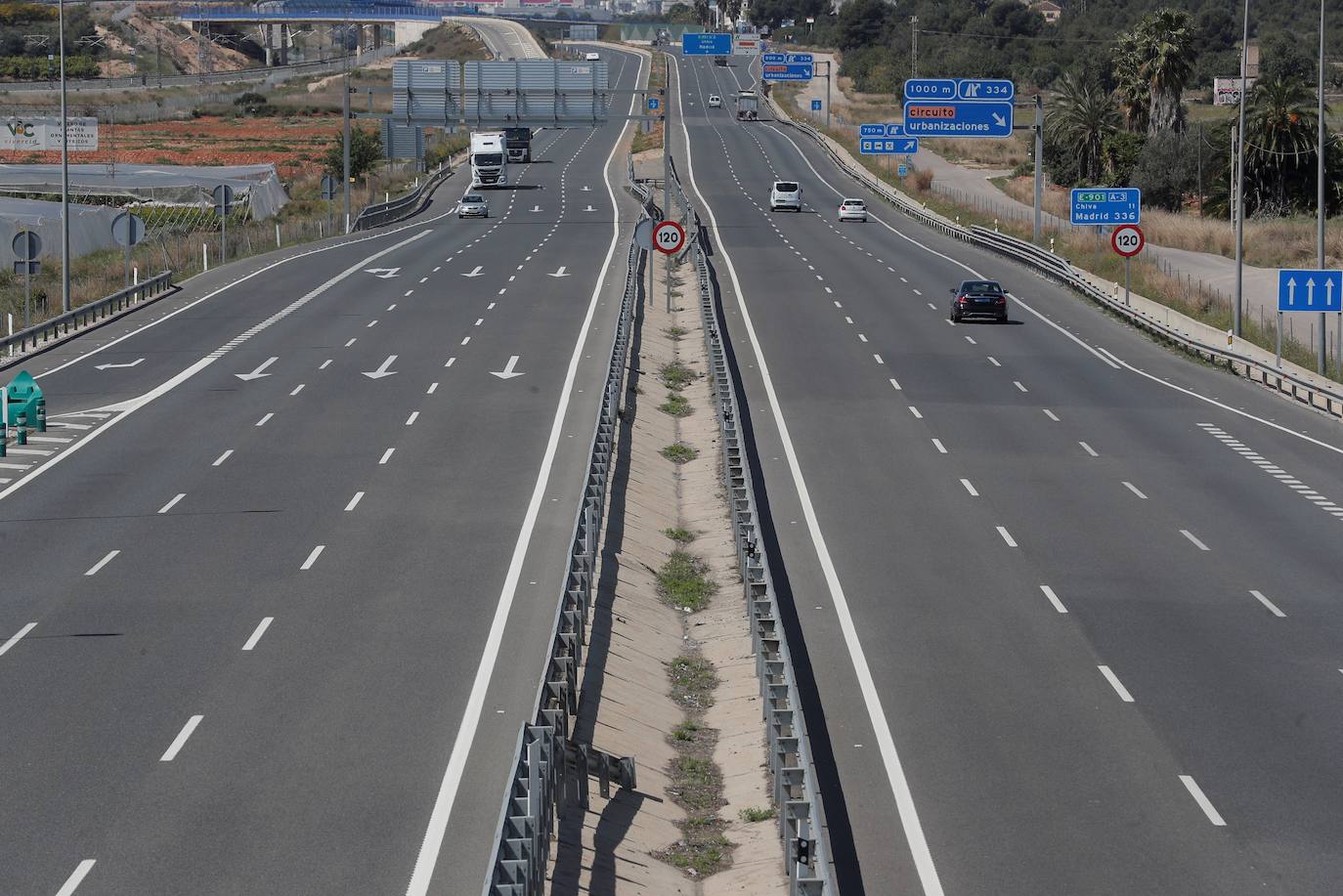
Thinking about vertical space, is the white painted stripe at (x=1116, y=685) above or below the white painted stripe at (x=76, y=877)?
above

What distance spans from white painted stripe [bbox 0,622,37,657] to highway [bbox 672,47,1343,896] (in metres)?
9.00

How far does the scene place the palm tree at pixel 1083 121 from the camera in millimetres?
102938

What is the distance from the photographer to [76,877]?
13109mm

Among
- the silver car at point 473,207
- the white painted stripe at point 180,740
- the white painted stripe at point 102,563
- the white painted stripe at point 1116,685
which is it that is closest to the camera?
the white painted stripe at point 180,740

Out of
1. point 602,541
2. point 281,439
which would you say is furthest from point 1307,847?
point 281,439

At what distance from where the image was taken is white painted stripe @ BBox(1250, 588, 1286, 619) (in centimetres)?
2148

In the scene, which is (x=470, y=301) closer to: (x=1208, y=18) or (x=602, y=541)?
(x=602, y=541)

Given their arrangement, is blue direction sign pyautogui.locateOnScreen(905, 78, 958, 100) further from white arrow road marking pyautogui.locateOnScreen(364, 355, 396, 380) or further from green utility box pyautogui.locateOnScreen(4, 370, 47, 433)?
green utility box pyautogui.locateOnScreen(4, 370, 47, 433)

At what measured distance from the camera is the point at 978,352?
148ft

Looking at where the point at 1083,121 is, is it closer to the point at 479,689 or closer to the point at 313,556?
the point at 313,556

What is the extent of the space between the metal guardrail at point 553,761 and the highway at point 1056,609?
7.46 ft

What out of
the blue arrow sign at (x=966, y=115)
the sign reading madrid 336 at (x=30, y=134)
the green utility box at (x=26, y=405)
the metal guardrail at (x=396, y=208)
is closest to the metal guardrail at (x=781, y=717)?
the green utility box at (x=26, y=405)

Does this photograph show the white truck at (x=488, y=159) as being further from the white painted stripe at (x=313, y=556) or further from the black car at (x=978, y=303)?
the white painted stripe at (x=313, y=556)

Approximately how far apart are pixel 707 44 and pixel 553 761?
4675 inches
